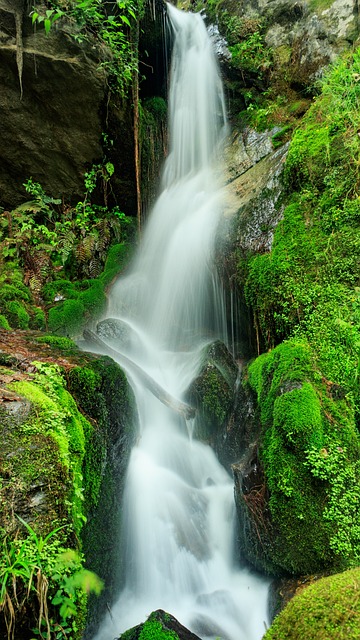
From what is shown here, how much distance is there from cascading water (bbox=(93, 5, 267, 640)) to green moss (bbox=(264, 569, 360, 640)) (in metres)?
1.88

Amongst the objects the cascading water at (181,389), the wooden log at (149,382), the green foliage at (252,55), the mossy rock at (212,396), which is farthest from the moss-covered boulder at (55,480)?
the green foliage at (252,55)

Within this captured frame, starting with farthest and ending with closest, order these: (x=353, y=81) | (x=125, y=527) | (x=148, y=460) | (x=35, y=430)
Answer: (x=353, y=81)
(x=148, y=460)
(x=125, y=527)
(x=35, y=430)

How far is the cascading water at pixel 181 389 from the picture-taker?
393cm

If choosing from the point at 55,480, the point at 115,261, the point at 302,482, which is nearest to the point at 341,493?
the point at 302,482

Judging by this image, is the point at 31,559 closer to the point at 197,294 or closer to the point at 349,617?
the point at 349,617

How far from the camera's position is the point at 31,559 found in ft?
7.24

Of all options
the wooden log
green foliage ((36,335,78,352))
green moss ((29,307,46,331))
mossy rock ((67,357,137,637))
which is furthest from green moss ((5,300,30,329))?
mossy rock ((67,357,137,637))

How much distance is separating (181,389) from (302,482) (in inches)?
99.6

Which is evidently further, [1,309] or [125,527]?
[1,309]

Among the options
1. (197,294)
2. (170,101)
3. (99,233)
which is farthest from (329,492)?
(170,101)

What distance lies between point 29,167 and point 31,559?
8550 millimetres

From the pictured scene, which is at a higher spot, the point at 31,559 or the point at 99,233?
the point at 31,559

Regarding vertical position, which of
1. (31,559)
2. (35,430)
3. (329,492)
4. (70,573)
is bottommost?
(329,492)

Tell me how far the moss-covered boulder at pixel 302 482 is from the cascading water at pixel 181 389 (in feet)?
1.56
